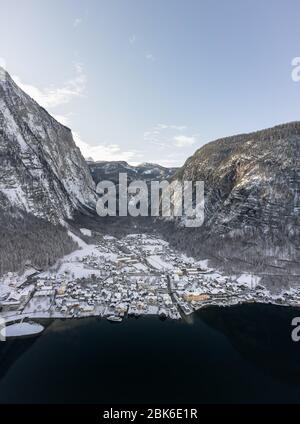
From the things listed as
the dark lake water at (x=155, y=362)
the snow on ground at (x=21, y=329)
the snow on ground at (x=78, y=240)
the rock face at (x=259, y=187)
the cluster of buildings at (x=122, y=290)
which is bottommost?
the dark lake water at (x=155, y=362)

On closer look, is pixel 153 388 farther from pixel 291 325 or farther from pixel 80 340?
pixel 291 325

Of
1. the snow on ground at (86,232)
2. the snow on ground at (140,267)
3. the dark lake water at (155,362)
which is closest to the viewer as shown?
the dark lake water at (155,362)

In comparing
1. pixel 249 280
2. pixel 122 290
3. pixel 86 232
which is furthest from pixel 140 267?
pixel 86 232

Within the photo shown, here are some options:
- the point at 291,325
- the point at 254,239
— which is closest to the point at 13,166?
the point at 254,239

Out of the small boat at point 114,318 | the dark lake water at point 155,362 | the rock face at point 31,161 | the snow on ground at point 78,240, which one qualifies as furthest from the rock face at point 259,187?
the rock face at point 31,161

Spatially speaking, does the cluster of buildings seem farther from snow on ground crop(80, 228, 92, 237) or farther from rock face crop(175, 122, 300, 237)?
snow on ground crop(80, 228, 92, 237)

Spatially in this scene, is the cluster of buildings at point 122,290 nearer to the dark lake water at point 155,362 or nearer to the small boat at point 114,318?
the small boat at point 114,318
